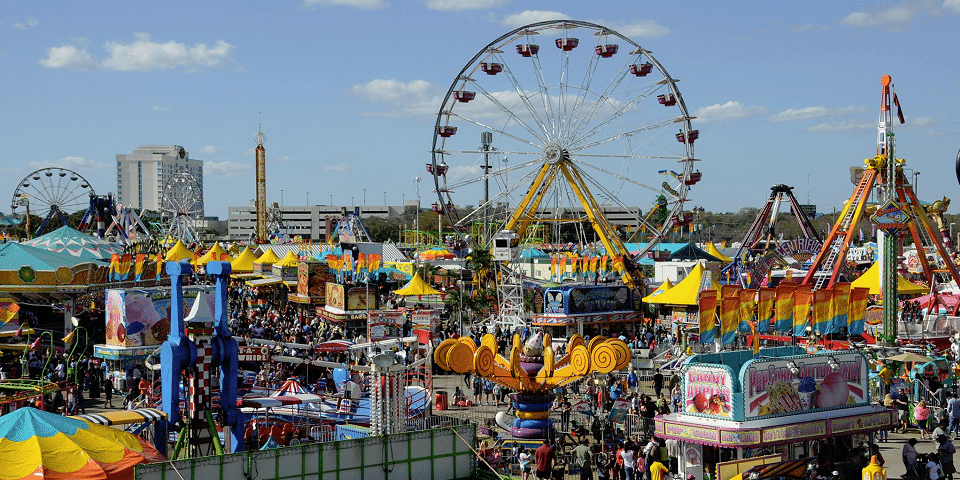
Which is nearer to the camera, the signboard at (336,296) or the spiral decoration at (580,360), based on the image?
the spiral decoration at (580,360)

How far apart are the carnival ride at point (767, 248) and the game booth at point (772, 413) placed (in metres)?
19.8

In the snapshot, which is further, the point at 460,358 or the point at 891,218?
the point at 891,218

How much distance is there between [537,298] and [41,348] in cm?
1490

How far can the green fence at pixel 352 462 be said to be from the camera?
9.84m

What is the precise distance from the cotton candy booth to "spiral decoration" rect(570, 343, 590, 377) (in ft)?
32.4

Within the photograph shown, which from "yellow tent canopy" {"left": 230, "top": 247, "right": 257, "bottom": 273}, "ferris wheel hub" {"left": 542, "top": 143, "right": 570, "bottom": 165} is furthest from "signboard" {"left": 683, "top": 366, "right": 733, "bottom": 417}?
"yellow tent canopy" {"left": 230, "top": 247, "right": 257, "bottom": 273}

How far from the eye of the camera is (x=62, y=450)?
10766 millimetres

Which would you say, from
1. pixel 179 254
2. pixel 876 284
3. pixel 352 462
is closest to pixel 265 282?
pixel 179 254

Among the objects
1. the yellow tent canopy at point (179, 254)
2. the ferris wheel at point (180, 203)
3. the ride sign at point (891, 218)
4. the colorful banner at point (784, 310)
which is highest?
the ferris wheel at point (180, 203)

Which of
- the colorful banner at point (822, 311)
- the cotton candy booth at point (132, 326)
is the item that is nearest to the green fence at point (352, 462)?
the colorful banner at point (822, 311)

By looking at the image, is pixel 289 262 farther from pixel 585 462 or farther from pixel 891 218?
pixel 585 462

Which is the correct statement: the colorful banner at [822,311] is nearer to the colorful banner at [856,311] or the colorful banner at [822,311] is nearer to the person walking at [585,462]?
the colorful banner at [856,311]

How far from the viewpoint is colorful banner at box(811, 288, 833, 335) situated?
22.4 m

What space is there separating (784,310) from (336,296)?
1548 cm
